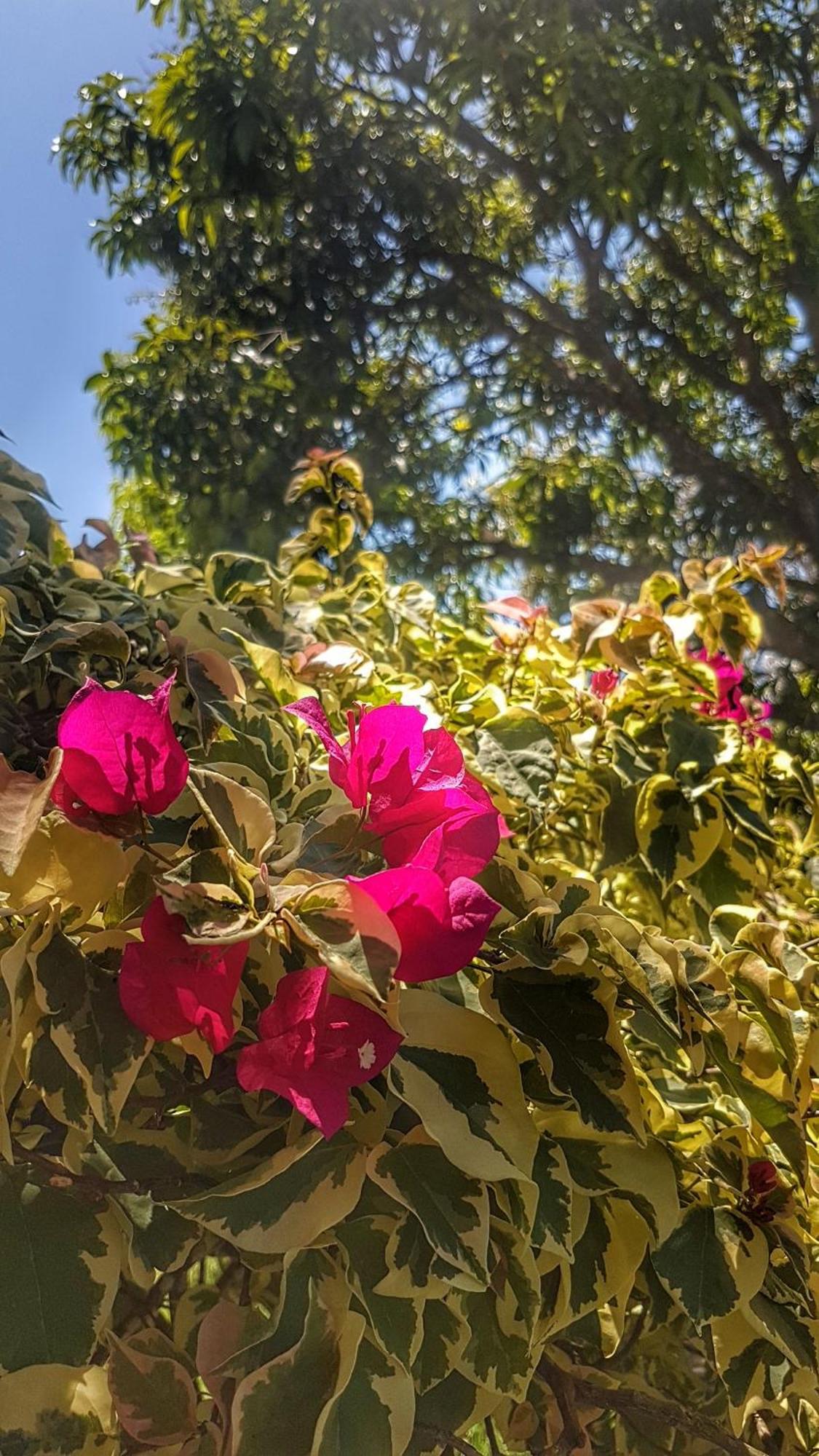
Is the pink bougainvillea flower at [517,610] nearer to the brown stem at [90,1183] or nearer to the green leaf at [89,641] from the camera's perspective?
the green leaf at [89,641]

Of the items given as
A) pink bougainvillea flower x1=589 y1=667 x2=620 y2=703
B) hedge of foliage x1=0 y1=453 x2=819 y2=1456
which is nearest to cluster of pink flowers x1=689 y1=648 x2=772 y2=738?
pink bougainvillea flower x1=589 y1=667 x2=620 y2=703

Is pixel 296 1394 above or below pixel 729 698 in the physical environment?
below

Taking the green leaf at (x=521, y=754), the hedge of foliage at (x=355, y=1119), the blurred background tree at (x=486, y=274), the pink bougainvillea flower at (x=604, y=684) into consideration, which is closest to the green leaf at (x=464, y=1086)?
the hedge of foliage at (x=355, y=1119)

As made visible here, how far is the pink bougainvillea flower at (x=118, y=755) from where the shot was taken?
0.27 metres

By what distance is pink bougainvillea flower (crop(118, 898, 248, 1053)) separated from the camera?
0.87 feet

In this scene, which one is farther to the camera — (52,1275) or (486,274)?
(486,274)

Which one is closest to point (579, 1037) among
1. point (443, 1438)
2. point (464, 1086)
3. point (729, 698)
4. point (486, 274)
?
point (464, 1086)

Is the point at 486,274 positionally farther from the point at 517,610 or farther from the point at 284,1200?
the point at 284,1200

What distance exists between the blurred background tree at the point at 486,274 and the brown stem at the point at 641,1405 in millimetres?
2900

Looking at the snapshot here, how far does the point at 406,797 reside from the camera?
Answer: 0.96ft

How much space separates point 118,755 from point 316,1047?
93 mm

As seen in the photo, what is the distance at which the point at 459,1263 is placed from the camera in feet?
0.90

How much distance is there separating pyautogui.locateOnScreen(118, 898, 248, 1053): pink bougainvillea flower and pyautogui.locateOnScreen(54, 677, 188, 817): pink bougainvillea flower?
32mm

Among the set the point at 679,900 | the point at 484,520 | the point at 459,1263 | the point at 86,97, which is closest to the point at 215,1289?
the point at 459,1263
